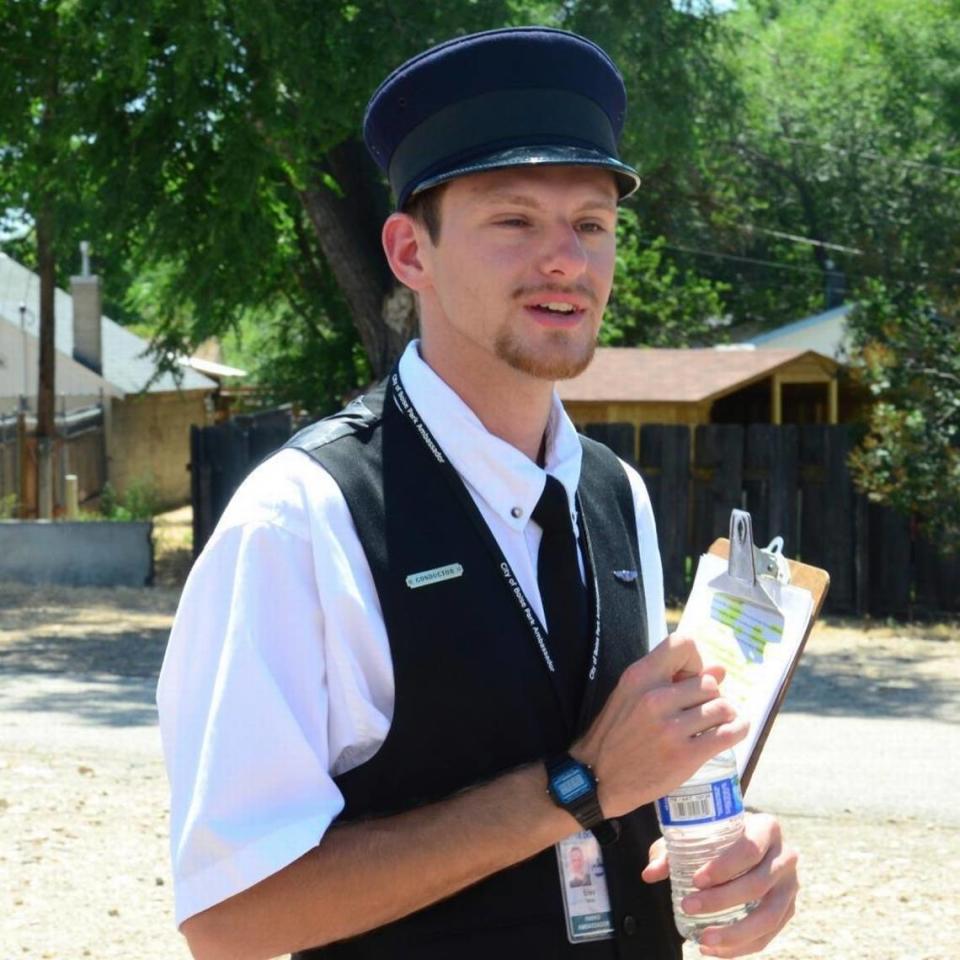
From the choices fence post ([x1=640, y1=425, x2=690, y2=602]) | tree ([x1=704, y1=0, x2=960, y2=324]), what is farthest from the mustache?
tree ([x1=704, y1=0, x2=960, y2=324])

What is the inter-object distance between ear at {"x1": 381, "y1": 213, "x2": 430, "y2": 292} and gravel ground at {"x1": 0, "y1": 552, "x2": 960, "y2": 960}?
3612mm

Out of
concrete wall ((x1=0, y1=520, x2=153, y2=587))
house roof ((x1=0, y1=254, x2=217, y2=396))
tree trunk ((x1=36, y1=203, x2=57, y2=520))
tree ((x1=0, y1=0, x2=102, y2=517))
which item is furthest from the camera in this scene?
house roof ((x1=0, y1=254, x2=217, y2=396))

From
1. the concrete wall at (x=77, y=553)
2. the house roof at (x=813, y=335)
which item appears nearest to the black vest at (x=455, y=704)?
the concrete wall at (x=77, y=553)

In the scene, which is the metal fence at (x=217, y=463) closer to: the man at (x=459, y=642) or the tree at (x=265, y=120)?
the tree at (x=265, y=120)

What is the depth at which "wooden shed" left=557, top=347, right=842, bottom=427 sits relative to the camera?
20281mm

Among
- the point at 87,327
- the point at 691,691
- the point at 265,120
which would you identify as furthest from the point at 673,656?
the point at 87,327

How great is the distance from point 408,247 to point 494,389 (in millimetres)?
230

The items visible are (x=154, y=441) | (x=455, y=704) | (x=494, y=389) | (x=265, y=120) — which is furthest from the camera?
(x=154, y=441)

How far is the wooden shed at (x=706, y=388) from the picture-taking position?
20281mm

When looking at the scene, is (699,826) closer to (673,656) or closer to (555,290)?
(673,656)

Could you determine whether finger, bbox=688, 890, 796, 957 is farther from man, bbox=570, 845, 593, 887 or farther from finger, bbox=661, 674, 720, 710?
finger, bbox=661, 674, 720, 710

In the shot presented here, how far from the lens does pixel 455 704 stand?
1.88m

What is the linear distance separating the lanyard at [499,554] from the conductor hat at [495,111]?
11.5 inches

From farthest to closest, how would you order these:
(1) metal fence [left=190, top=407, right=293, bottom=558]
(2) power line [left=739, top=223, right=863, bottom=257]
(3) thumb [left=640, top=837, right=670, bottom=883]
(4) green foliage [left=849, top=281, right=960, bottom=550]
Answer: (2) power line [left=739, top=223, right=863, bottom=257] < (1) metal fence [left=190, top=407, right=293, bottom=558] < (4) green foliage [left=849, top=281, right=960, bottom=550] < (3) thumb [left=640, top=837, right=670, bottom=883]
